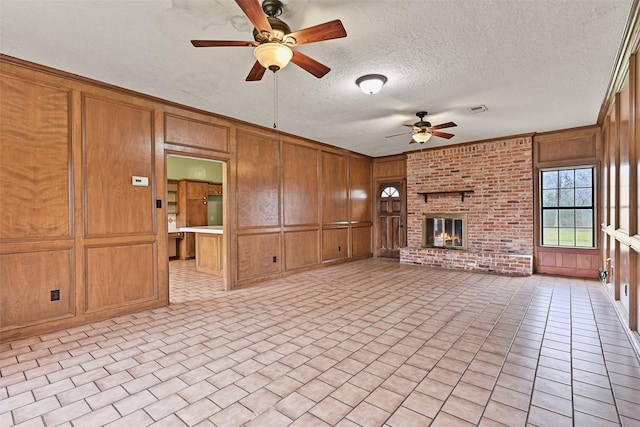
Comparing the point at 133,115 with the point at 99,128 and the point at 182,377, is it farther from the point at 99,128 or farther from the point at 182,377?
the point at 182,377

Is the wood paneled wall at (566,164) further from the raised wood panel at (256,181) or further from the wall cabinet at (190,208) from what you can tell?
the wall cabinet at (190,208)

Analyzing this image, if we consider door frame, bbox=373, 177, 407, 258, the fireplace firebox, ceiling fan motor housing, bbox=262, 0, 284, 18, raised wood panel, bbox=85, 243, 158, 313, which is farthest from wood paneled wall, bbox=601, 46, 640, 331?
raised wood panel, bbox=85, 243, 158, 313

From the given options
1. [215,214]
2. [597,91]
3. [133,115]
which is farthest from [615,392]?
[215,214]

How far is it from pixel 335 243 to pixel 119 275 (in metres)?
4.37

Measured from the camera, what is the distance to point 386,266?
673 centimetres

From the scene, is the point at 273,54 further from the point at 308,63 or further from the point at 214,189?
the point at 214,189

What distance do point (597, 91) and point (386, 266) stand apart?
4.45m

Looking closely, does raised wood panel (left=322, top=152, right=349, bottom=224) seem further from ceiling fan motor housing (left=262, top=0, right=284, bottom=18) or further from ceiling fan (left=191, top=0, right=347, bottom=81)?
ceiling fan motor housing (left=262, top=0, right=284, bottom=18)

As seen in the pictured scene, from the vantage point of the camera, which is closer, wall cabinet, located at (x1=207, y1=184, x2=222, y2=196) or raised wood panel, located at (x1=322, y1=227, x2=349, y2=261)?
raised wood panel, located at (x1=322, y1=227, x2=349, y2=261)

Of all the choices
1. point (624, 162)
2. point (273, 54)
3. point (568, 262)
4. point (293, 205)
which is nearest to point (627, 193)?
point (624, 162)

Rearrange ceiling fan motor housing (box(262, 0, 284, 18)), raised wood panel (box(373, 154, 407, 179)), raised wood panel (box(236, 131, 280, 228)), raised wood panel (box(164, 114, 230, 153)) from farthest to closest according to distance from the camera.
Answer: raised wood panel (box(373, 154, 407, 179)) → raised wood panel (box(236, 131, 280, 228)) → raised wood panel (box(164, 114, 230, 153)) → ceiling fan motor housing (box(262, 0, 284, 18))

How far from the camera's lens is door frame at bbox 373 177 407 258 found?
7.74 meters

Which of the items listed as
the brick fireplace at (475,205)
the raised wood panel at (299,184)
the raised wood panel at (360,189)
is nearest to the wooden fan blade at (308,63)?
the raised wood panel at (299,184)

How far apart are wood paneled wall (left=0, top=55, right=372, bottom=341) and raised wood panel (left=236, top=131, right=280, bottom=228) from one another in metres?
0.02
